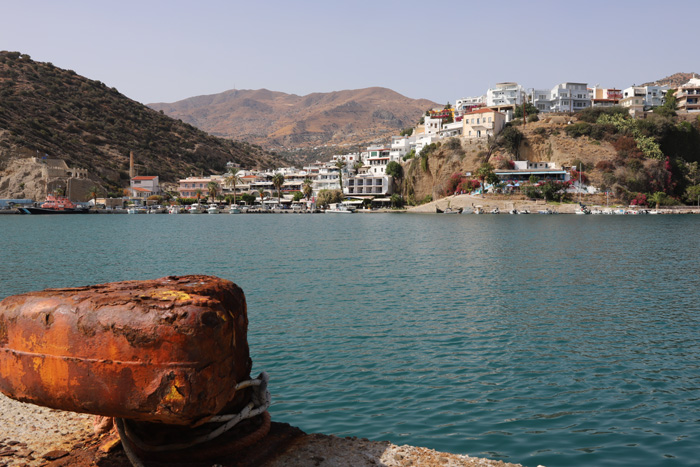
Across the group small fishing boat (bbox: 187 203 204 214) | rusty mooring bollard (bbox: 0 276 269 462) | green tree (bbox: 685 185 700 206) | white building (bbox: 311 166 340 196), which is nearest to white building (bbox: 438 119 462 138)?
white building (bbox: 311 166 340 196)

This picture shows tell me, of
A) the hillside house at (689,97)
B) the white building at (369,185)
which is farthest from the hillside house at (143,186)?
the hillside house at (689,97)

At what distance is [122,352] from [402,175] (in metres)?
129

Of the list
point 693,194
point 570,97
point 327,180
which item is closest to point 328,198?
point 327,180

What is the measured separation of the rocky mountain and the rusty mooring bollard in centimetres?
13021

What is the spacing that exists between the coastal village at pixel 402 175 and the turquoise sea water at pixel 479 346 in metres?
76.4

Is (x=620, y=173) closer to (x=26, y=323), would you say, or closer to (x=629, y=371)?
(x=629, y=371)

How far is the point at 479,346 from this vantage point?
14.0 metres

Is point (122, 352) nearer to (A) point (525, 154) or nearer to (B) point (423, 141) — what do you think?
(A) point (525, 154)

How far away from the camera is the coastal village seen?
108688mm

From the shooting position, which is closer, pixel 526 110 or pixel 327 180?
pixel 526 110

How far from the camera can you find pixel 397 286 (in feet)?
79.2

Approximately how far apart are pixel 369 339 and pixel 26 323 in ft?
35.1

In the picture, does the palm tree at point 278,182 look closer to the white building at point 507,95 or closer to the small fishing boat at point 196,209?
the small fishing boat at point 196,209

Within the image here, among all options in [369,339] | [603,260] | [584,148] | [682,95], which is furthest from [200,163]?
[369,339]
